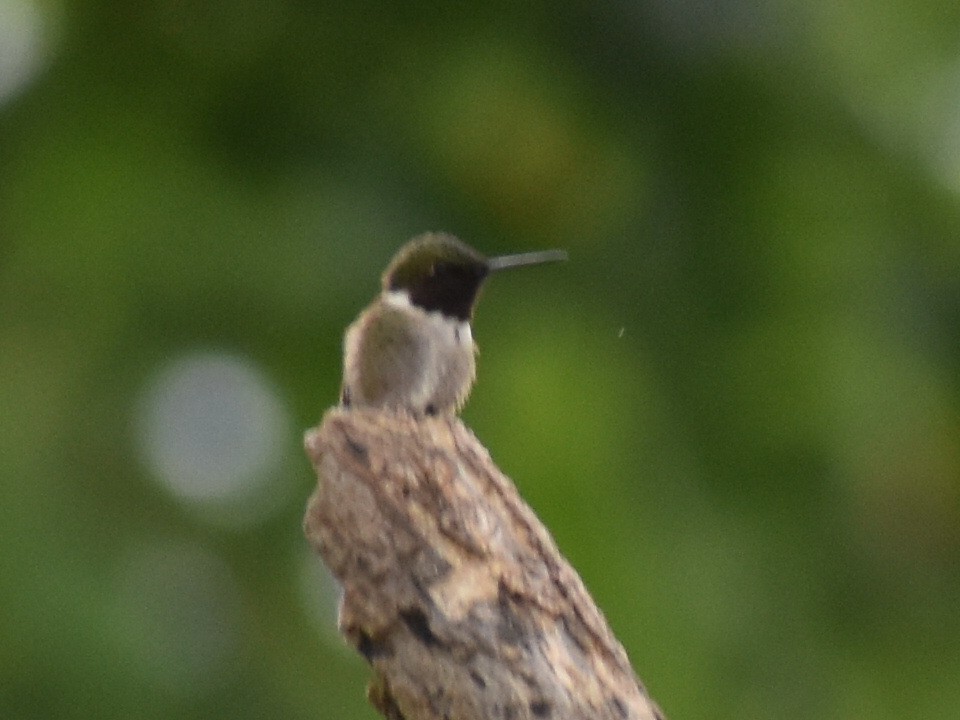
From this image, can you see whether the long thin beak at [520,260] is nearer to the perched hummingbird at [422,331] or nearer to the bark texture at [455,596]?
the perched hummingbird at [422,331]

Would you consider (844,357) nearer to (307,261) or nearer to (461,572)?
(307,261)

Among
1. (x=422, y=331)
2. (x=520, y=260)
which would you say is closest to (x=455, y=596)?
(x=422, y=331)

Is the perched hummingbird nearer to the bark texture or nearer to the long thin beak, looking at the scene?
the long thin beak

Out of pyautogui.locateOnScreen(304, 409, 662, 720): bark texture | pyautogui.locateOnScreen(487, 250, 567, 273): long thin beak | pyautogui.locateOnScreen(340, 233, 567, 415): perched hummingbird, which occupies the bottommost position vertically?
pyautogui.locateOnScreen(304, 409, 662, 720): bark texture

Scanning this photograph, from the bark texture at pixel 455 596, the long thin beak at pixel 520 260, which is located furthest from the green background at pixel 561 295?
the bark texture at pixel 455 596

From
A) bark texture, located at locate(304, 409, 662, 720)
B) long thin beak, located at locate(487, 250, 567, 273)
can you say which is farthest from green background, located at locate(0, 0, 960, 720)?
bark texture, located at locate(304, 409, 662, 720)

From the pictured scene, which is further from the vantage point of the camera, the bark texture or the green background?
the green background

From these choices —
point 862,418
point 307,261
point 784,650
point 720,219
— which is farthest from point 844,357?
point 307,261

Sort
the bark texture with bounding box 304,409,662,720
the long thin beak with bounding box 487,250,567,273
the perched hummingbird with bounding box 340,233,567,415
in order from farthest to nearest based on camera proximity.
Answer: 1. the long thin beak with bounding box 487,250,567,273
2. the perched hummingbird with bounding box 340,233,567,415
3. the bark texture with bounding box 304,409,662,720
